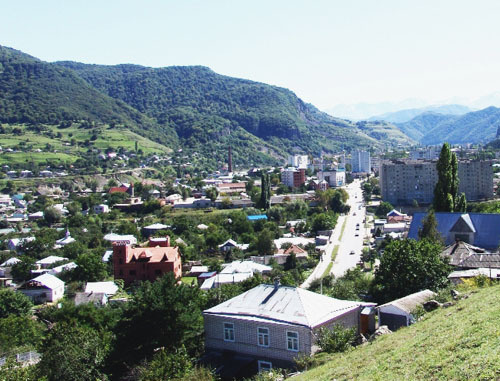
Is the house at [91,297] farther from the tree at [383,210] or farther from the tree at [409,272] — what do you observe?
the tree at [383,210]

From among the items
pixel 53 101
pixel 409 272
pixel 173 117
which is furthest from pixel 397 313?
pixel 173 117

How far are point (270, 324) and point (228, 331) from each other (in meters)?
1.30

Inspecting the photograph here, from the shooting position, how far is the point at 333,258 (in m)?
37.8

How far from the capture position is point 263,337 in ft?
41.7

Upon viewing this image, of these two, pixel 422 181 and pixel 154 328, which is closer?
pixel 154 328

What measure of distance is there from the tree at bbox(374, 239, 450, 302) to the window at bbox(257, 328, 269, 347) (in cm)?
670

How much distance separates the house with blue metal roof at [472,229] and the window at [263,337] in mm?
18324

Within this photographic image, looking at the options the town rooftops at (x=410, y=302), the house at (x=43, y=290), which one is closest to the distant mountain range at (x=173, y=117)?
the house at (x=43, y=290)

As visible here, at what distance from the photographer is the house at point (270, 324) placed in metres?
12.2

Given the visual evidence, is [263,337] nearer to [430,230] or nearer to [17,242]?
[430,230]

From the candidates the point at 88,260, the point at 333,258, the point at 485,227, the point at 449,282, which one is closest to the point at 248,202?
the point at 333,258

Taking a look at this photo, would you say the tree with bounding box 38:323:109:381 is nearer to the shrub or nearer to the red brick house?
the shrub


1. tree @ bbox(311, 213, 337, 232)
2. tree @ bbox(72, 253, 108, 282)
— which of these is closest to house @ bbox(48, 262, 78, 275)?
tree @ bbox(72, 253, 108, 282)

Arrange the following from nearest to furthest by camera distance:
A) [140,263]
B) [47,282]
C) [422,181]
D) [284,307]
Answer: [284,307], [47,282], [140,263], [422,181]
